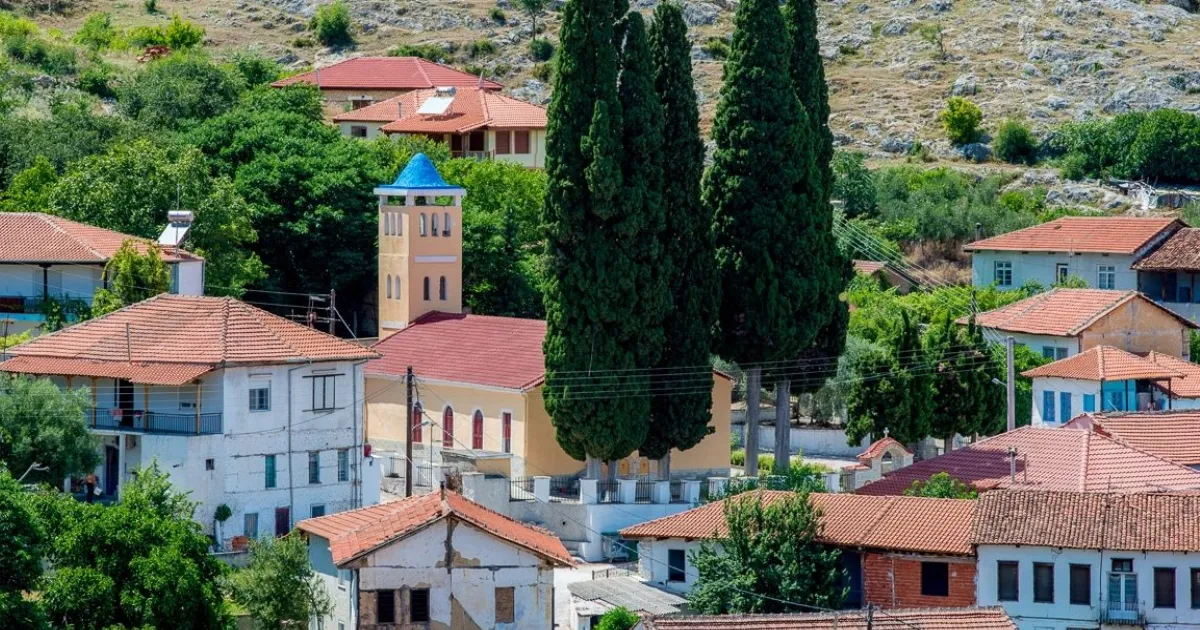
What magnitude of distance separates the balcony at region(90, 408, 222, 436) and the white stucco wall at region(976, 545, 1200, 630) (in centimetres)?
1806

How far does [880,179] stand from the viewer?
376 ft

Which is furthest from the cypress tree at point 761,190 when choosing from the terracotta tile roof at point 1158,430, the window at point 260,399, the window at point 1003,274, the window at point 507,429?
the window at point 1003,274

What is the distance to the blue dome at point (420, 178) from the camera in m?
76.4

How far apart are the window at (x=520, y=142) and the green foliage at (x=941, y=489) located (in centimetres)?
4296

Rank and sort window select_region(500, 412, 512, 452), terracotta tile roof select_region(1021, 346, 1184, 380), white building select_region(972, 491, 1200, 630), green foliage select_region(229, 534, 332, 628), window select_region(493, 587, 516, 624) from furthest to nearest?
Result: terracotta tile roof select_region(1021, 346, 1184, 380) < window select_region(500, 412, 512, 452) < white building select_region(972, 491, 1200, 630) < window select_region(493, 587, 516, 624) < green foliage select_region(229, 534, 332, 628)

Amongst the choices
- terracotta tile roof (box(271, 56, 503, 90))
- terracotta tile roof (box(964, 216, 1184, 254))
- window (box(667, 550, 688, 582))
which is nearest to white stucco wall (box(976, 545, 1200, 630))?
window (box(667, 550, 688, 582))

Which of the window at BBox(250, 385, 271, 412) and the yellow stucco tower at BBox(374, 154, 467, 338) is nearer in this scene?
the window at BBox(250, 385, 271, 412)

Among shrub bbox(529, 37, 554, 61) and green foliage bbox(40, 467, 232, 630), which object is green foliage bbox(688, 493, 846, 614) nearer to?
green foliage bbox(40, 467, 232, 630)

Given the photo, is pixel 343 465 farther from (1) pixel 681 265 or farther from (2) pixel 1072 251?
(2) pixel 1072 251

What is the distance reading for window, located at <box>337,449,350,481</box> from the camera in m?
62.9

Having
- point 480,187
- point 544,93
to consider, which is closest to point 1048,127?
point 544,93

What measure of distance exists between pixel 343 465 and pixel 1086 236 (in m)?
39.5

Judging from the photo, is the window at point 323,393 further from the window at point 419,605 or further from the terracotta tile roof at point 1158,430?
the terracotta tile roof at point 1158,430

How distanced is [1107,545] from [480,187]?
40900 mm
